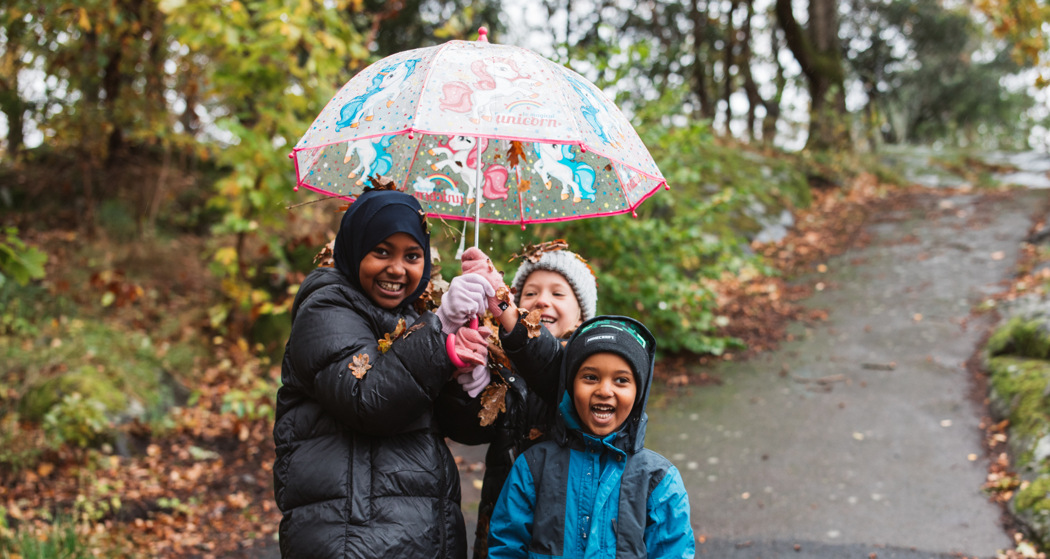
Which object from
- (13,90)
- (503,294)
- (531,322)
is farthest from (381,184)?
(13,90)

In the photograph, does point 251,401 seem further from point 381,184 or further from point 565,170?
point 381,184

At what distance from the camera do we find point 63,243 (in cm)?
825

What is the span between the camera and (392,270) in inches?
80.2

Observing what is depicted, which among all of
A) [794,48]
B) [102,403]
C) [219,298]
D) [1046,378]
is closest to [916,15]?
[794,48]

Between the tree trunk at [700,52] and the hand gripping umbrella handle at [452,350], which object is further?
the tree trunk at [700,52]

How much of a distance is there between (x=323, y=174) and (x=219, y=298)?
5890mm

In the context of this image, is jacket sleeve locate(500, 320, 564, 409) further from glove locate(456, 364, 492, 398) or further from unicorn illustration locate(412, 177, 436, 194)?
unicorn illustration locate(412, 177, 436, 194)

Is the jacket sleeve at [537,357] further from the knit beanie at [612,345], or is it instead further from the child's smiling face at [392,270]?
the child's smiling face at [392,270]

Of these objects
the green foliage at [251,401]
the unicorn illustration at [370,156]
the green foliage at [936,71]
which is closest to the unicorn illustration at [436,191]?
the unicorn illustration at [370,156]

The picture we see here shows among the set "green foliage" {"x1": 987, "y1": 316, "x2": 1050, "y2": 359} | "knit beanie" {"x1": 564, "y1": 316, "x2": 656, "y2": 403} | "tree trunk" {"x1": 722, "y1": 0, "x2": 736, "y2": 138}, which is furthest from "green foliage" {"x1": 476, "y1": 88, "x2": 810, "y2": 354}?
"tree trunk" {"x1": 722, "y1": 0, "x2": 736, "y2": 138}

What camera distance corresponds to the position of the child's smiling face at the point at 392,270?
202cm

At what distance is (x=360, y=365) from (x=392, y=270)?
1.05 ft

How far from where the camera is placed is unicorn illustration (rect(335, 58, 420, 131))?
213cm

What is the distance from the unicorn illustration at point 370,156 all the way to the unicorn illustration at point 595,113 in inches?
30.6
